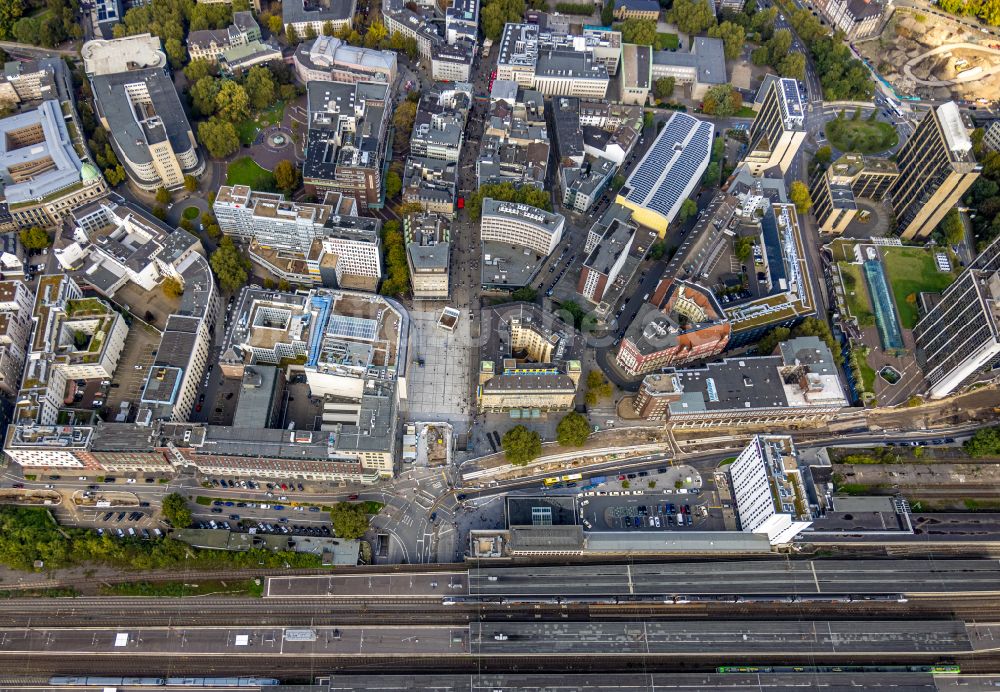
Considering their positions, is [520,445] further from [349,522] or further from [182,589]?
[182,589]

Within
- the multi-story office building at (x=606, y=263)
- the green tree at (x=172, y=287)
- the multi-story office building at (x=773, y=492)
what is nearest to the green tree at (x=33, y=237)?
the green tree at (x=172, y=287)

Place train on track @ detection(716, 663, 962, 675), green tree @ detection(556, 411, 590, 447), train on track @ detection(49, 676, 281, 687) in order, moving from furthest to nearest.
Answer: green tree @ detection(556, 411, 590, 447) → train on track @ detection(716, 663, 962, 675) → train on track @ detection(49, 676, 281, 687)

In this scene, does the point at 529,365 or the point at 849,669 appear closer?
the point at 849,669

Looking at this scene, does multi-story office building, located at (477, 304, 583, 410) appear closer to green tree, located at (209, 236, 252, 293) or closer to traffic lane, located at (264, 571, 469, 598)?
traffic lane, located at (264, 571, 469, 598)

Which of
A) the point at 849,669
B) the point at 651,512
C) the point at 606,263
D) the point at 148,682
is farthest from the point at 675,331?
the point at 148,682

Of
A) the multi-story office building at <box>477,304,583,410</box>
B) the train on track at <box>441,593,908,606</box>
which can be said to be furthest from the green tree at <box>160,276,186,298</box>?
the train on track at <box>441,593,908,606</box>

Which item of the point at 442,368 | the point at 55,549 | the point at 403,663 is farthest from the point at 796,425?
the point at 55,549

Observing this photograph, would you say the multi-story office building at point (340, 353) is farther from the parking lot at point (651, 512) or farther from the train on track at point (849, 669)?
the train on track at point (849, 669)
